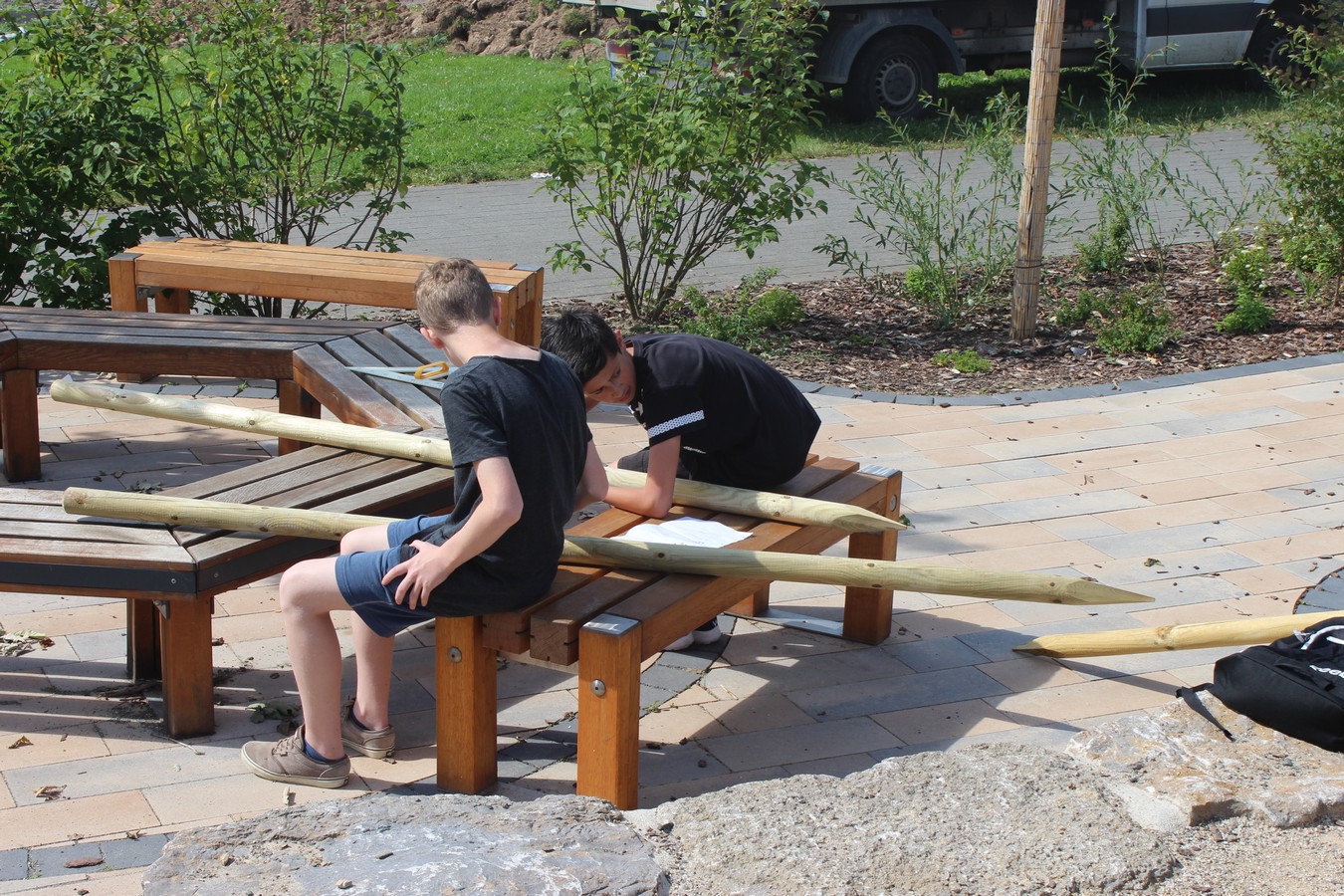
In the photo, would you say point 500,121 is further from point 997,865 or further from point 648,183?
point 997,865

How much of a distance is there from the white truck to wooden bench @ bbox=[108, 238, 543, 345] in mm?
8001

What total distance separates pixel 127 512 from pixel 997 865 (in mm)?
2289

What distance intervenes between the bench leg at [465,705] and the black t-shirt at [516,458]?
0.49 ft

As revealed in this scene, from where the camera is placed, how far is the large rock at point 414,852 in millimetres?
2449

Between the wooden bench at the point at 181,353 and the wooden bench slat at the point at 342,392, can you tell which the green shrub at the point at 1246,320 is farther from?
the wooden bench slat at the point at 342,392

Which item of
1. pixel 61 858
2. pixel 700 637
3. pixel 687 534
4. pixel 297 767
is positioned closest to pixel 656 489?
pixel 687 534

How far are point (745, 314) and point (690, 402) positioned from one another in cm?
432

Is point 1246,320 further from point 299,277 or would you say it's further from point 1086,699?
point 299,277

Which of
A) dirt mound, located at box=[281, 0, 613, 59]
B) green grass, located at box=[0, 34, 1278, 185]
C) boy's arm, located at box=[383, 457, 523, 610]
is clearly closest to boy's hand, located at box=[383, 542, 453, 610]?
boy's arm, located at box=[383, 457, 523, 610]

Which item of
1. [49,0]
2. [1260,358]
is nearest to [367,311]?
[1260,358]

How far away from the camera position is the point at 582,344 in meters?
3.53

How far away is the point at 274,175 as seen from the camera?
295 inches

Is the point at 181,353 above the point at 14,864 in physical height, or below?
above

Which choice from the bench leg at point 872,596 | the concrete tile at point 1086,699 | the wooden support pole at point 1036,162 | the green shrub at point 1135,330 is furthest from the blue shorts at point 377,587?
the green shrub at point 1135,330
